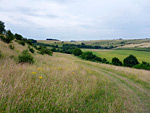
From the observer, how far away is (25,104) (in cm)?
272

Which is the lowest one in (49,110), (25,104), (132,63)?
(132,63)

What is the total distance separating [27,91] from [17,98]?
0.49 m

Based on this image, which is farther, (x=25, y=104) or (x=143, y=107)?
(x=143, y=107)

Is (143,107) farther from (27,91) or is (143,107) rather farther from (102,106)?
(27,91)

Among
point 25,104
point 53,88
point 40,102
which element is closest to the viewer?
point 25,104

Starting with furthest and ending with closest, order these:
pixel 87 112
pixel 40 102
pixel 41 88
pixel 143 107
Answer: pixel 143 107
pixel 41 88
pixel 87 112
pixel 40 102

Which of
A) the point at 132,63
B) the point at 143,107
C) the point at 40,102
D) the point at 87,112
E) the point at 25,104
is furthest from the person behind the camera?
the point at 132,63

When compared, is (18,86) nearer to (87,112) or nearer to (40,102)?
(40,102)

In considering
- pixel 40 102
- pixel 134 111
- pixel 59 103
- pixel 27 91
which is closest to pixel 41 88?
pixel 27 91

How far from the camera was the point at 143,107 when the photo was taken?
432cm

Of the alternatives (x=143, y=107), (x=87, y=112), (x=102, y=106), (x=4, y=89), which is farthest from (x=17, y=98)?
(x=143, y=107)

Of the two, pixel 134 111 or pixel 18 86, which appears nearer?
pixel 18 86

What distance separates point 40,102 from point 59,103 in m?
0.60

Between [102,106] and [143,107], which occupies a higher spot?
[102,106]
